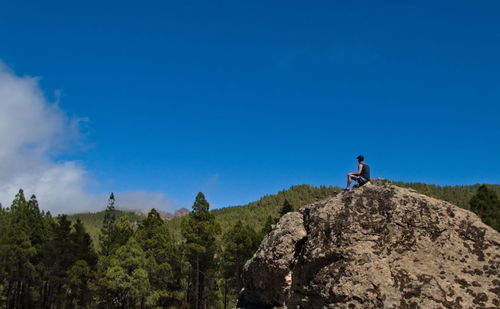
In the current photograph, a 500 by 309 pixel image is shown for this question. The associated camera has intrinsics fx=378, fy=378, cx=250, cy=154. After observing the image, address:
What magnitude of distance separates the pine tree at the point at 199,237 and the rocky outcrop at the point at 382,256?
34375mm

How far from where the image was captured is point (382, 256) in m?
9.46

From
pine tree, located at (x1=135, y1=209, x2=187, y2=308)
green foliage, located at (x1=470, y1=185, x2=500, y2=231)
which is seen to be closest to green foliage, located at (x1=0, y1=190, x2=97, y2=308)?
pine tree, located at (x1=135, y1=209, x2=187, y2=308)

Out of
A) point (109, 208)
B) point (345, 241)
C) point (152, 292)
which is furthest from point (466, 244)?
point (109, 208)

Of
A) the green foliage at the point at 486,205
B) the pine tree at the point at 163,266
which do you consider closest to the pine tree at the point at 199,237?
the pine tree at the point at 163,266

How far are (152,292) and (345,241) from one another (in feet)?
121

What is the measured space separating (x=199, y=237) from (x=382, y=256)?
3753 centimetres

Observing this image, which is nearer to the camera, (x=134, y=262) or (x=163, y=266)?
(x=134, y=262)

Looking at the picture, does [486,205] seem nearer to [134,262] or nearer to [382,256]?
[134,262]

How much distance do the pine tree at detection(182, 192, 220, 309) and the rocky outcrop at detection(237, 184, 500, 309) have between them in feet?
113

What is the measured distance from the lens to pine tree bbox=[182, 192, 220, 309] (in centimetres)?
4506

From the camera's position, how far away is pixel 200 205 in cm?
4603

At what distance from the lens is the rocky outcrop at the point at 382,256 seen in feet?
28.4

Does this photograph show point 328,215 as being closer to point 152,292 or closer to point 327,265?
point 327,265

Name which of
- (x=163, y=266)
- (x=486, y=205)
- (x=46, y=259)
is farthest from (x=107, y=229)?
(x=486, y=205)
